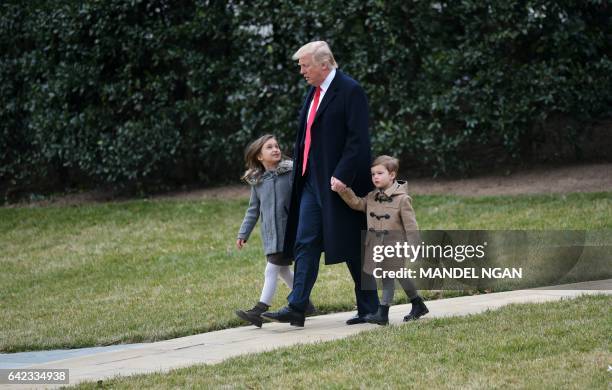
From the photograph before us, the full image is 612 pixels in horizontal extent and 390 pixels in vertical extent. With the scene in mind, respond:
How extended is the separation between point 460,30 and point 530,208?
8.65 ft

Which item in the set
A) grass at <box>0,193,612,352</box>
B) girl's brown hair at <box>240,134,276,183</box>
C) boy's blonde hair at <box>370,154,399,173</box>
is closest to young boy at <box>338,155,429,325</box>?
boy's blonde hair at <box>370,154,399,173</box>

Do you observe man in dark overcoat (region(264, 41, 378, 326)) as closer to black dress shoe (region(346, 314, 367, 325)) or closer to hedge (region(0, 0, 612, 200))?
black dress shoe (region(346, 314, 367, 325))

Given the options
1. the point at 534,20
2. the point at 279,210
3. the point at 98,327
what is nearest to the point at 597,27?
the point at 534,20

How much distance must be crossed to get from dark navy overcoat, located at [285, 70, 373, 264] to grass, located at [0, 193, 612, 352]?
4.24 feet

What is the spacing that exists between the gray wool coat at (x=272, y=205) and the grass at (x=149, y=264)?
0.83 metres

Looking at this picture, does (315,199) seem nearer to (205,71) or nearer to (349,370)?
(349,370)

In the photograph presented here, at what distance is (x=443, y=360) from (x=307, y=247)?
5.12ft

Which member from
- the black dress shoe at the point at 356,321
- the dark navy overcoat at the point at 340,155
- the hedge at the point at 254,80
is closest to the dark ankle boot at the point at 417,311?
the black dress shoe at the point at 356,321

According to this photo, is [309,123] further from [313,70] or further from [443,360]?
[443,360]

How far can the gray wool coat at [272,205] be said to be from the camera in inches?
281

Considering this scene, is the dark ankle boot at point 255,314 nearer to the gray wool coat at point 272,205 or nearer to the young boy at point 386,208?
the gray wool coat at point 272,205

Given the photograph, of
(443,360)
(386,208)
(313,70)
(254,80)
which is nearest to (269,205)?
(386,208)

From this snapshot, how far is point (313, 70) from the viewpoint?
679cm

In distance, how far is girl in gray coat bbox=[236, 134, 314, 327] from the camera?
23.4 feet
